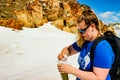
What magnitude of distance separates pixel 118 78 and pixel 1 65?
354 inches

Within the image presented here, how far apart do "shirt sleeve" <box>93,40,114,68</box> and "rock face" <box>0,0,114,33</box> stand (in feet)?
71.3

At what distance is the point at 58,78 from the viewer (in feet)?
30.5

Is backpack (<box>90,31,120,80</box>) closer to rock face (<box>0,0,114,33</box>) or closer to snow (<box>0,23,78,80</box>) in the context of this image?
snow (<box>0,23,78,80</box>)

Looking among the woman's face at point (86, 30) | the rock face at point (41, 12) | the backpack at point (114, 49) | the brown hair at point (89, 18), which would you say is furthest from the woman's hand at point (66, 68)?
the rock face at point (41, 12)

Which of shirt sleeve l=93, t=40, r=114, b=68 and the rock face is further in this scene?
the rock face

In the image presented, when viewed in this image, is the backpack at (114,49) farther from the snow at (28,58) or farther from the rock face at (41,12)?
the rock face at (41,12)

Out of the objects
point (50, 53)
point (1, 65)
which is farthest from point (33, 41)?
point (1, 65)

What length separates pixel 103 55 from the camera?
3.00 m

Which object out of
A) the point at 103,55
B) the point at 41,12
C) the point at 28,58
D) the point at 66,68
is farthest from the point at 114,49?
the point at 41,12

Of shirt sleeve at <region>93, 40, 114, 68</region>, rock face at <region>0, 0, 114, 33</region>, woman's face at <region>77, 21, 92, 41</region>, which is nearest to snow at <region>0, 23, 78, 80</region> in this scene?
woman's face at <region>77, 21, 92, 41</region>

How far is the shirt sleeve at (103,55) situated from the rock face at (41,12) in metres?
21.7

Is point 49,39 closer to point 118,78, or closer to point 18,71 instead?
point 18,71

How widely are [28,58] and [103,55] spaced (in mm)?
10478

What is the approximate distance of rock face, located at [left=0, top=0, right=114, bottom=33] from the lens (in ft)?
86.5
